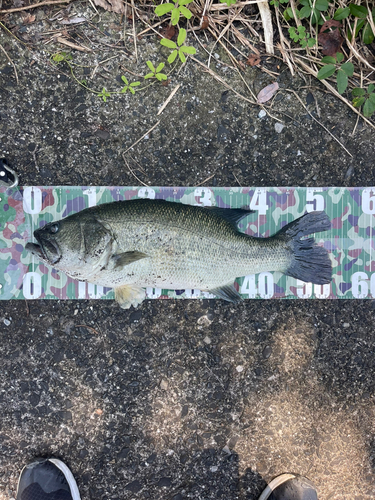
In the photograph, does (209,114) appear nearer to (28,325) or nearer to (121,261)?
(121,261)

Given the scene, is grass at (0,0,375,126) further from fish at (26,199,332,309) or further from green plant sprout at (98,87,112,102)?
fish at (26,199,332,309)

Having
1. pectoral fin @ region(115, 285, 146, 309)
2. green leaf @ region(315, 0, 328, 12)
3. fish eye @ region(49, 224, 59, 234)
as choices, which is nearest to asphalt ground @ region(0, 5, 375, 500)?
pectoral fin @ region(115, 285, 146, 309)

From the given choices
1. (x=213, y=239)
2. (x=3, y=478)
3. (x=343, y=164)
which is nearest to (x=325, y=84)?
(x=343, y=164)

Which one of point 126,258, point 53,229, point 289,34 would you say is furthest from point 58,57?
point 289,34

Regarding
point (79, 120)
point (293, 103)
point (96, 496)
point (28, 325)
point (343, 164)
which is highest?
point (293, 103)

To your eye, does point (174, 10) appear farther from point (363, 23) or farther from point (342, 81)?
point (363, 23)

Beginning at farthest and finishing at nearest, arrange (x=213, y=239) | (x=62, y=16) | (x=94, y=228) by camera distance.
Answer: (x=62, y=16) → (x=213, y=239) → (x=94, y=228)

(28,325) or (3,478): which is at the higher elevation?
(28,325)

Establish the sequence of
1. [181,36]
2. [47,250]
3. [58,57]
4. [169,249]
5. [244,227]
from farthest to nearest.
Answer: [244,227] → [58,57] → [181,36] → [169,249] → [47,250]
